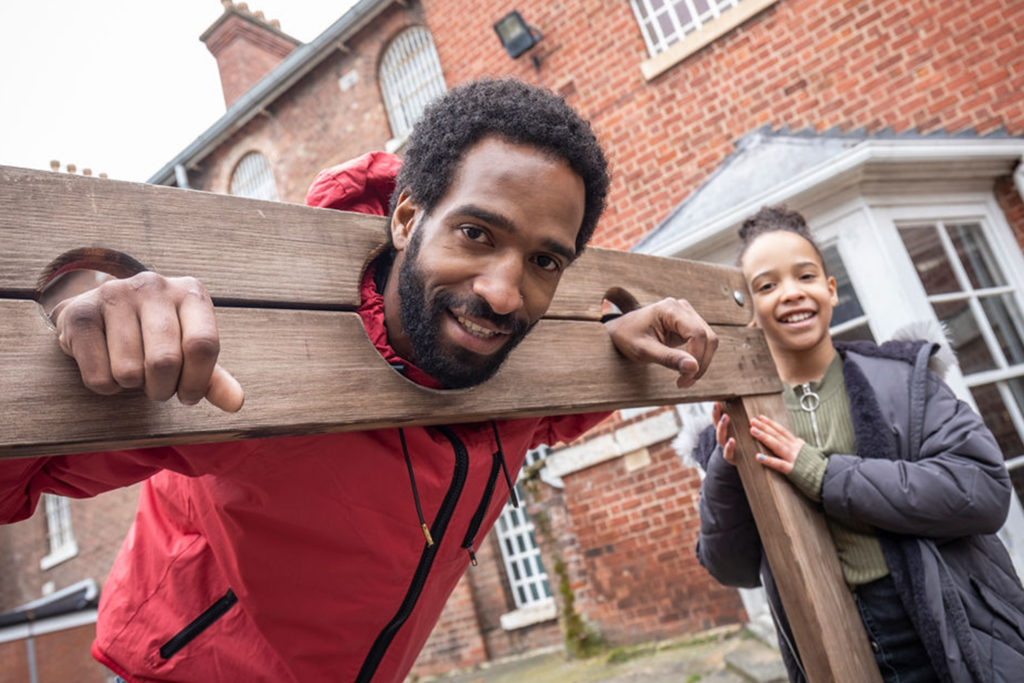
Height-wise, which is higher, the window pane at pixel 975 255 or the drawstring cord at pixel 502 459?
the window pane at pixel 975 255

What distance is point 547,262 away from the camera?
146 centimetres

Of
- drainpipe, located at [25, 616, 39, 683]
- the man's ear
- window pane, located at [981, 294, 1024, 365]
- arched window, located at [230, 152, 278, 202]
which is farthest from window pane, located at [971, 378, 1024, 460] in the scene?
drainpipe, located at [25, 616, 39, 683]

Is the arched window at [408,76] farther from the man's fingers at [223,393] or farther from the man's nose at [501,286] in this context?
the man's fingers at [223,393]

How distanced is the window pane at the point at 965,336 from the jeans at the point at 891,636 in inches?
101

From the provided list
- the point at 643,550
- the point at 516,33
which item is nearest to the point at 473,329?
the point at 643,550

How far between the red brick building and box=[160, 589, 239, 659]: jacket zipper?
1.46 meters

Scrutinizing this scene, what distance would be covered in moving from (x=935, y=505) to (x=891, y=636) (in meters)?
0.43

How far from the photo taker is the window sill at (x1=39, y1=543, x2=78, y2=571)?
1183 cm

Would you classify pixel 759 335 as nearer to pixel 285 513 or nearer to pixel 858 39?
pixel 285 513

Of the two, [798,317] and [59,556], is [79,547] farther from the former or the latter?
[798,317]

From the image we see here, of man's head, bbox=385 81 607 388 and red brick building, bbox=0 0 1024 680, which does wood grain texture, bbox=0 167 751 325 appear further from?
red brick building, bbox=0 0 1024 680

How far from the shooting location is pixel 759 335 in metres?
2.22

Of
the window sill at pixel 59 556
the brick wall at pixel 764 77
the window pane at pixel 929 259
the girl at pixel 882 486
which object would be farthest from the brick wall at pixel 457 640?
the window sill at pixel 59 556

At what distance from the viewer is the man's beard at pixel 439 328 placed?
135 centimetres
